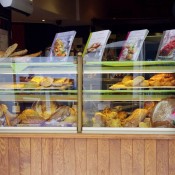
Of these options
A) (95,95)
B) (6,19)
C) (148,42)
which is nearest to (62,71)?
(95,95)

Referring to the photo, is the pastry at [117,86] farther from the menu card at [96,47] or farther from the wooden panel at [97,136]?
the wooden panel at [97,136]

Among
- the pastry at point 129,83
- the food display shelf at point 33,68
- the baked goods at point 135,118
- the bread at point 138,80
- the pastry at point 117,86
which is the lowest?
the baked goods at point 135,118

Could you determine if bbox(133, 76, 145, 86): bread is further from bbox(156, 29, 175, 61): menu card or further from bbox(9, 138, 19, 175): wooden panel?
bbox(9, 138, 19, 175): wooden panel

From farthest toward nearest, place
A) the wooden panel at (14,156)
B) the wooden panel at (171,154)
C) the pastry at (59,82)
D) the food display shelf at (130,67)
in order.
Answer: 1. the pastry at (59,82)
2. the food display shelf at (130,67)
3. the wooden panel at (14,156)
4. the wooden panel at (171,154)

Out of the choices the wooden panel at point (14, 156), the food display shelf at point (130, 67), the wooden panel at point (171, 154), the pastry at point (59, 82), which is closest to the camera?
the wooden panel at point (171, 154)

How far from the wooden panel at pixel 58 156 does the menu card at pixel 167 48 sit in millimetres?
1117

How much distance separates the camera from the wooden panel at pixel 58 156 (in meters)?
3.22

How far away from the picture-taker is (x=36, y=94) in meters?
3.51

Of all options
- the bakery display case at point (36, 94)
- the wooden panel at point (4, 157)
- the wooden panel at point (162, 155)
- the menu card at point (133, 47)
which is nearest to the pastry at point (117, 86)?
the menu card at point (133, 47)

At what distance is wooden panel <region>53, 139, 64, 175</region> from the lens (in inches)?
127

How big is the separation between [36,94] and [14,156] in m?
0.58

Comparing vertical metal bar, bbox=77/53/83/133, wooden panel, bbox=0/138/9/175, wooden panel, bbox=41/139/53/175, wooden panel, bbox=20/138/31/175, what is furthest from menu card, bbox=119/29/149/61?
wooden panel, bbox=0/138/9/175

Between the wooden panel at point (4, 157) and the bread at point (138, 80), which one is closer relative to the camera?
the wooden panel at point (4, 157)

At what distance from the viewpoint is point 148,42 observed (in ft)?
12.0
